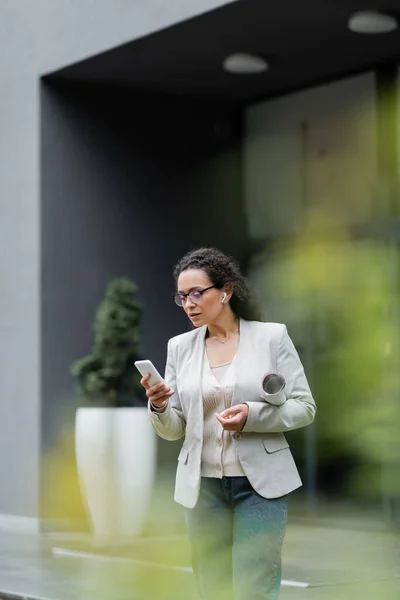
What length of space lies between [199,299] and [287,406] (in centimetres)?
42

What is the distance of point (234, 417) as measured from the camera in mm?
3104

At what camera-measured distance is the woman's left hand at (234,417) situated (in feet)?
10.2

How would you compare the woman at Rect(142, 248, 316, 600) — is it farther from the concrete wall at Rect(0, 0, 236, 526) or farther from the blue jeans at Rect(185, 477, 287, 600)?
the concrete wall at Rect(0, 0, 236, 526)

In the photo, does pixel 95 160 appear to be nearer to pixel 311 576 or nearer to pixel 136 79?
pixel 136 79

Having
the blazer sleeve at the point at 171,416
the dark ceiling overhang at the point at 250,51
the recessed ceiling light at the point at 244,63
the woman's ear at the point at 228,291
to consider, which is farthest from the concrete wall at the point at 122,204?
the woman's ear at the point at 228,291

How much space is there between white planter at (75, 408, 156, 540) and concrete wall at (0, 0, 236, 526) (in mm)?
810

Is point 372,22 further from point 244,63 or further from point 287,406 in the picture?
point 287,406

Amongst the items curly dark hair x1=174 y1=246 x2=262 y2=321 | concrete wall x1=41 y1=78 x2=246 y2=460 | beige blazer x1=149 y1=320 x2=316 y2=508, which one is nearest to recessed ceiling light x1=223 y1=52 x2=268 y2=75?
concrete wall x1=41 y1=78 x2=246 y2=460

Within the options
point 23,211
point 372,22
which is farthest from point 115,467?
point 372,22

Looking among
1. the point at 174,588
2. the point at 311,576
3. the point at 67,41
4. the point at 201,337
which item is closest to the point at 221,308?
the point at 201,337

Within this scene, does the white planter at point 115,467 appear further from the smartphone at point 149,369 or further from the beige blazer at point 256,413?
the smartphone at point 149,369

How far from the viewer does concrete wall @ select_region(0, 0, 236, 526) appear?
902 centimetres

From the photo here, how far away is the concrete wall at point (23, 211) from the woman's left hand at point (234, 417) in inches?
237

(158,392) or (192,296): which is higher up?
(192,296)
